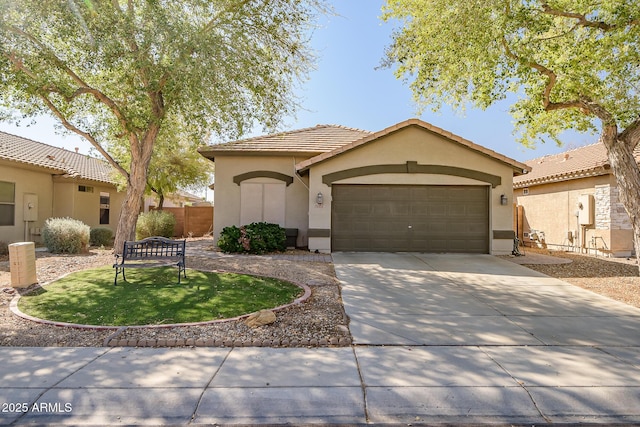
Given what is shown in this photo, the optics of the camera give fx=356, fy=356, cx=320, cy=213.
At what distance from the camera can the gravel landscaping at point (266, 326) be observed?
495 cm

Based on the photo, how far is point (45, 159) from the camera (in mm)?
17250

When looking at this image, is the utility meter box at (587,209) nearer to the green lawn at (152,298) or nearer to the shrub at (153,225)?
the green lawn at (152,298)

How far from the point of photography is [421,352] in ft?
15.3

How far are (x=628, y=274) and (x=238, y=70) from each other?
1241 cm

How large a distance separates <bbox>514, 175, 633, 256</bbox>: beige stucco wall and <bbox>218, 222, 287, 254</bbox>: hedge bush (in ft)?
40.4

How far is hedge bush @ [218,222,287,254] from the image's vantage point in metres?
12.7

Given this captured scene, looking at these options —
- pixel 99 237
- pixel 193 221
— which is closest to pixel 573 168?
pixel 193 221

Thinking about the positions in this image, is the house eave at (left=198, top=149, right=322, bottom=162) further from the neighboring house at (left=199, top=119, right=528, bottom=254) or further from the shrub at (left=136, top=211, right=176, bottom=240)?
the shrub at (left=136, top=211, right=176, bottom=240)

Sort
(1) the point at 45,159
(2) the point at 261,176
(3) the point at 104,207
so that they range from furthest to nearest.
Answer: (3) the point at 104,207 → (1) the point at 45,159 → (2) the point at 261,176

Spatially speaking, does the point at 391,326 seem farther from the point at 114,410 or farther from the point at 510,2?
the point at 510,2

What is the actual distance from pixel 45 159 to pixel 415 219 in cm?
1757

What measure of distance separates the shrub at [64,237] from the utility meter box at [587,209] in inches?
767

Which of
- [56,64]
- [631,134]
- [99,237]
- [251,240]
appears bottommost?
[99,237]

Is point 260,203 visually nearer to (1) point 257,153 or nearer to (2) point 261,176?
(2) point 261,176
